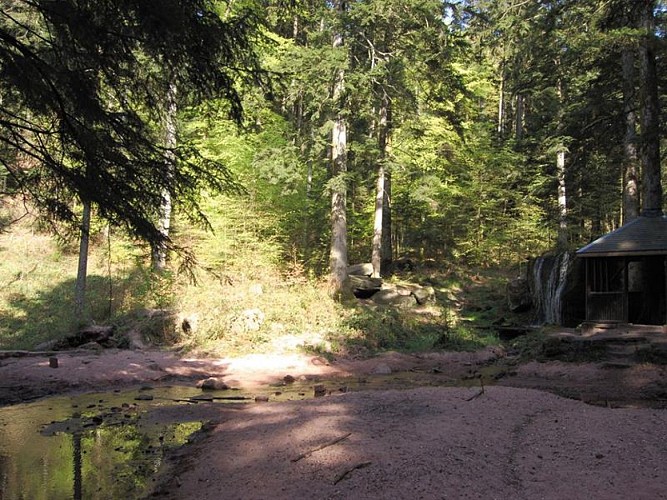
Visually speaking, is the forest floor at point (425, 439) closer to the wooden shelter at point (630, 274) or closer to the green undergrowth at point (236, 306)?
the green undergrowth at point (236, 306)

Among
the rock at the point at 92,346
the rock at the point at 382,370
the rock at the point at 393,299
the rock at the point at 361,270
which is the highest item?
the rock at the point at 361,270

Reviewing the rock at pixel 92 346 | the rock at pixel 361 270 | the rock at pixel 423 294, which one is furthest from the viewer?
the rock at pixel 361 270

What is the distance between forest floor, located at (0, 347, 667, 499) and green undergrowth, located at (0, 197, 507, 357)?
3.76 metres

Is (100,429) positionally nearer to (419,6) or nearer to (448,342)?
(448,342)

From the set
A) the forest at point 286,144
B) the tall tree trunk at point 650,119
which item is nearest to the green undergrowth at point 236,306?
the forest at point 286,144

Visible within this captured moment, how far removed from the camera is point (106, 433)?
755cm

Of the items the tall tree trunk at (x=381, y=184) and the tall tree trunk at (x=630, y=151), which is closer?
the tall tree trunk at (x=630, y=151)

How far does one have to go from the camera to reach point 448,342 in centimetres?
1627

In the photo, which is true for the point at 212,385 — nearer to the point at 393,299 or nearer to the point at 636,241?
the point at 393,299

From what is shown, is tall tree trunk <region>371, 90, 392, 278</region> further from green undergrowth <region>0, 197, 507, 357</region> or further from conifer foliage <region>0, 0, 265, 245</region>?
conifer foliage <region>0, 0, 265, 245</region>

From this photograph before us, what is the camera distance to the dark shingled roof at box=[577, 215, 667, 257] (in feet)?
47.9

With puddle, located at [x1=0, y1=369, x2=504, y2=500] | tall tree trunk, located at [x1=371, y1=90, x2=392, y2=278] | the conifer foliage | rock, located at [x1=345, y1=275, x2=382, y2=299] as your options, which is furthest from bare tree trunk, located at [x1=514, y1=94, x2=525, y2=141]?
the conifer foliage

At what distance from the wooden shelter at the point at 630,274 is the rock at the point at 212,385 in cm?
1126

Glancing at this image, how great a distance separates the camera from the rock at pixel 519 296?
2072 cm
